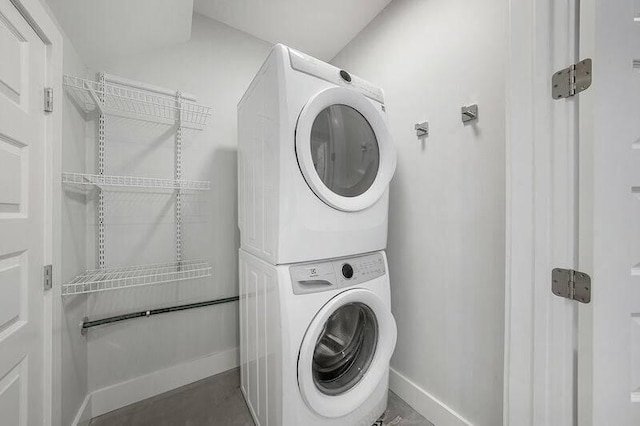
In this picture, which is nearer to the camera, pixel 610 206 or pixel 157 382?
pixel 610 206

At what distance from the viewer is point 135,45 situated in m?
1.56

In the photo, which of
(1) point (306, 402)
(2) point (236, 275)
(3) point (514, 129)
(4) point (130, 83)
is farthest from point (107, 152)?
(3) point (514, 129)

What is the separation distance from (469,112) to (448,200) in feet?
1.49

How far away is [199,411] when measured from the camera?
5.02 feet

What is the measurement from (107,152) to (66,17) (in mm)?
664

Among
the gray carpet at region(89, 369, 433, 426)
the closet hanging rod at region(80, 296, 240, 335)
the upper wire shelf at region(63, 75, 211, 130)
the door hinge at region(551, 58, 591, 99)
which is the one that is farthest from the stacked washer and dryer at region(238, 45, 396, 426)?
the door hinge at region(551, 58, 591, 99)

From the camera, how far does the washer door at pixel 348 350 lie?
1.12 metres

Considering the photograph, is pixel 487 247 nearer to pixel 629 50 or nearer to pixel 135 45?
pixel 629 50

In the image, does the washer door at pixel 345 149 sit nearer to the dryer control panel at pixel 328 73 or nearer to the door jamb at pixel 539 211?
the dryer control panel at pixel 328 73

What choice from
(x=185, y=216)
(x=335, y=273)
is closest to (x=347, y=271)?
(x=335, y=273)

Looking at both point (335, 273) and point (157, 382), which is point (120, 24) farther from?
point (157, 382)

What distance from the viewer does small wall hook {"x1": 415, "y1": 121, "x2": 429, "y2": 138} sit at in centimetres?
150

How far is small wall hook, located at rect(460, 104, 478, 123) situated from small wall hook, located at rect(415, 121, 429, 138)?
225 millimetres

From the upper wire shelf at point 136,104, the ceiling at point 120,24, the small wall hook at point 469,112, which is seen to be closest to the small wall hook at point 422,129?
the small wall hook at point 469,112
